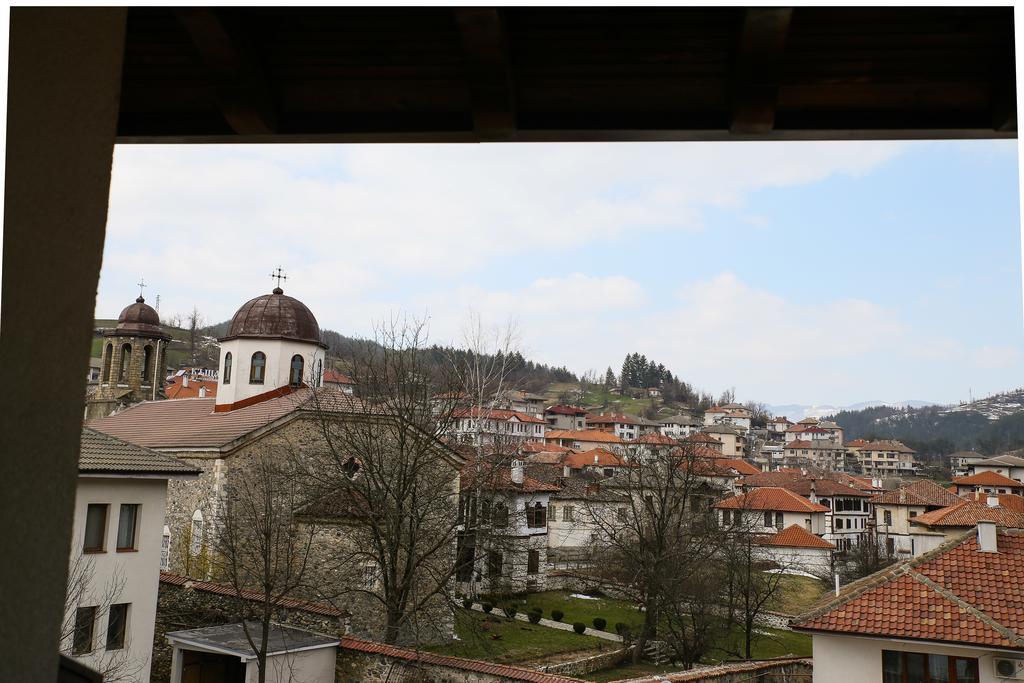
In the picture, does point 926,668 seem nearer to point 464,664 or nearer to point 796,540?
point 464,664

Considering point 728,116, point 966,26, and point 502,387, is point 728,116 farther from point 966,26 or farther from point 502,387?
point 502,387

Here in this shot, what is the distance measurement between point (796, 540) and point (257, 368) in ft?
80.0

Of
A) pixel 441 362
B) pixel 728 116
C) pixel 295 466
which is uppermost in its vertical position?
pixel 441 362

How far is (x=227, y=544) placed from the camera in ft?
51.6

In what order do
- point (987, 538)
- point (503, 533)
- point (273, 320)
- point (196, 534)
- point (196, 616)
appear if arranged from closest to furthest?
1. point (987, 538)
2. point (196, 616)
3. point (503, 533)
4. point (196, 534)
5. point (273, 320)

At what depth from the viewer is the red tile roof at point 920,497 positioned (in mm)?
40125

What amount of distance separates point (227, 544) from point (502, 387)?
8.26 m

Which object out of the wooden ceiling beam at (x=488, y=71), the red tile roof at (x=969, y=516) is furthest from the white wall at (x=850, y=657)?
the red tile roof at (x=969, y=516)

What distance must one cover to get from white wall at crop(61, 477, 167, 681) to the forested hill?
5944 cm

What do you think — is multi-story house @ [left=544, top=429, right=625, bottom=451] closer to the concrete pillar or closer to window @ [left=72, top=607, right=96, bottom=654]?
window @ [left=72, top=607, right=96, bottom=654]

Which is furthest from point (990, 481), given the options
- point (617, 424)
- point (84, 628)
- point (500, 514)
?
point (84, 628)

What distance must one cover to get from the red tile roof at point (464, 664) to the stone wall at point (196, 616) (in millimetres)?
582

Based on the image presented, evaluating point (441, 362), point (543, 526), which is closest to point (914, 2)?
point (441, 362)

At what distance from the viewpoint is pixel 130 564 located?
12.9 meters
